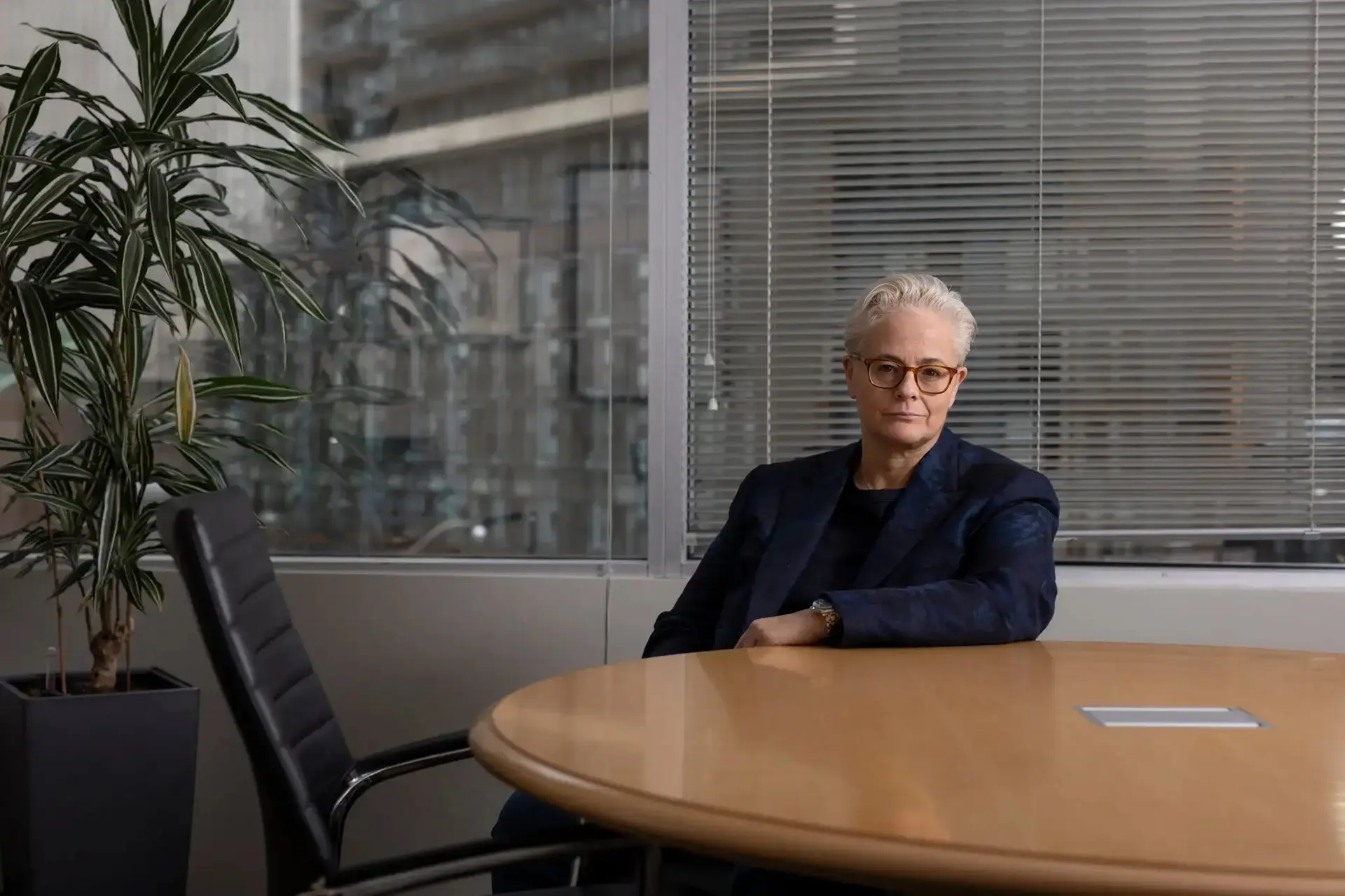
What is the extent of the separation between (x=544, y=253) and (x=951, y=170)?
3.45ft

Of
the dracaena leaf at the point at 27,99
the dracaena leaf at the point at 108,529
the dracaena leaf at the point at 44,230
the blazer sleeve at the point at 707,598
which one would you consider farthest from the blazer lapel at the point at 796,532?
the dracaena leaf at the point at 27,99

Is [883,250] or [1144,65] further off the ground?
[1144,65]

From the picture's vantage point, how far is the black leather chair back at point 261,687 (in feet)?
5.05

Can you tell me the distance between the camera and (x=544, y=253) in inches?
127

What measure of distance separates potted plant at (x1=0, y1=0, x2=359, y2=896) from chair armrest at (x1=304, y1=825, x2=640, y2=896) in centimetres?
134

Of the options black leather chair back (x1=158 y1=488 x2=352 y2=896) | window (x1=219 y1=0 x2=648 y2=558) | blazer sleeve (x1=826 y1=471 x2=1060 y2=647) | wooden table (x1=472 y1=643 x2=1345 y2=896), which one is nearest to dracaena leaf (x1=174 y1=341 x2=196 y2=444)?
window (x1=219 y1=0 x2=648 y2=558)

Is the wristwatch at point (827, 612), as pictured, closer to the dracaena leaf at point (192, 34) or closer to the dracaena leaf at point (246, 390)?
the dracaena leaf at point (246, 390)

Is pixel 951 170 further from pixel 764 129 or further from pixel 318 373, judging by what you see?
pixel 318 373

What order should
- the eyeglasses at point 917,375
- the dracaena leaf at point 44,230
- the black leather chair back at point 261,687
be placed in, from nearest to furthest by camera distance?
the black leather chair back at point 261,687
the eyeglasses at point 917,375
the dracaena leaf at point 44,230

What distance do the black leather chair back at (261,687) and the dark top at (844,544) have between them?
958 millimetres

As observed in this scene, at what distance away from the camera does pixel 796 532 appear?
2420 mm

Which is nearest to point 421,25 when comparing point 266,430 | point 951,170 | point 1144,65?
point 266,430

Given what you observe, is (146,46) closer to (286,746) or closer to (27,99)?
(27,99)

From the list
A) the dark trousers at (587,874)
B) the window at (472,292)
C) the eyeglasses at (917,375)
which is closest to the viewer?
the dark trousers at (587,874)
